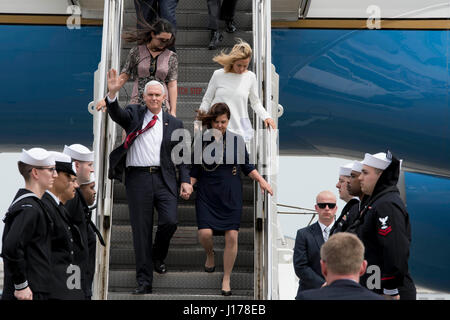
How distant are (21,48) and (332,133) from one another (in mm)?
4337

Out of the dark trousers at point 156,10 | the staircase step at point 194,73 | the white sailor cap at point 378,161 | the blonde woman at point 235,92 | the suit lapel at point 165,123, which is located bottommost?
the white sailor cap at point 378,161

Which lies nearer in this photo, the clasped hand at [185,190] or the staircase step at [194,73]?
the clasped hand at [185,190]

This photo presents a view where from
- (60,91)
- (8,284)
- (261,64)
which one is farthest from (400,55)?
(8,284)

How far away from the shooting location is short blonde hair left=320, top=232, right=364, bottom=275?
10.3 ft

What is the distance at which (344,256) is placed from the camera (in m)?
3.14

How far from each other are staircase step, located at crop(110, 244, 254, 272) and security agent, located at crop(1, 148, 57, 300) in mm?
1855

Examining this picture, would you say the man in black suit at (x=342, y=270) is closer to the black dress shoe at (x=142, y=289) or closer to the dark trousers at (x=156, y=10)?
the black dress shoe at (x=142, y=289)

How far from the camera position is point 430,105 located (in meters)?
10.1

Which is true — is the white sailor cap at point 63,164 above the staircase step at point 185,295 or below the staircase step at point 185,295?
above

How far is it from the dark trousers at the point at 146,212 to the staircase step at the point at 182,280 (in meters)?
0.29

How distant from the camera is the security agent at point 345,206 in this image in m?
5.30

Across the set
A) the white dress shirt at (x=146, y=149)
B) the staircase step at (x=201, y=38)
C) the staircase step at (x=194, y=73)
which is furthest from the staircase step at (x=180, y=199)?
the staircase step at (x=201, y=38)

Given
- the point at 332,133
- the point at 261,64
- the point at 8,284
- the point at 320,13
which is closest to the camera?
the point at 8,284
